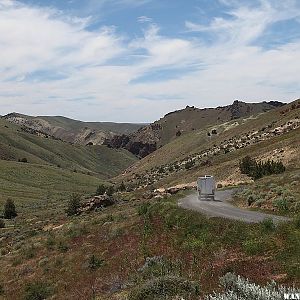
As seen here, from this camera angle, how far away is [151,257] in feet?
56.9

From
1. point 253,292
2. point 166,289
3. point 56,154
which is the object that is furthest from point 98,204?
point 56,154

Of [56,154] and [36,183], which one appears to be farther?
[56,154]

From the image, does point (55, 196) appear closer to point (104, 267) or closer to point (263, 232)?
point (104, 267)

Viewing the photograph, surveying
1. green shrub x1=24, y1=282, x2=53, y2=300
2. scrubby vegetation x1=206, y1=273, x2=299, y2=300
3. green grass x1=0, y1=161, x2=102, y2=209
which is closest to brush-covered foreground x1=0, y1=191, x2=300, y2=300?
green shrub x1=24, y1=282, x2=53, y2=300

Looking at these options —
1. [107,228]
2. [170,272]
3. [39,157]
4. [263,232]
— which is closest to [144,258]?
[170,272]

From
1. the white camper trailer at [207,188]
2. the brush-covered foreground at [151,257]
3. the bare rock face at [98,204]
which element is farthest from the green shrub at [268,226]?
the bare rock face at [98,204]

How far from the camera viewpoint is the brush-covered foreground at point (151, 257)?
41.5 ft

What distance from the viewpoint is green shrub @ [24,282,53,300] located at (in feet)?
58.9

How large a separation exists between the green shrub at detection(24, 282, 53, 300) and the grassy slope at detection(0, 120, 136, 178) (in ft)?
359

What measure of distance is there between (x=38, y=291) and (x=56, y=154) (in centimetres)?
14628

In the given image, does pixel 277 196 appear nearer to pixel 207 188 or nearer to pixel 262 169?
pixel 207 188

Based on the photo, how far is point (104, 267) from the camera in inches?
752

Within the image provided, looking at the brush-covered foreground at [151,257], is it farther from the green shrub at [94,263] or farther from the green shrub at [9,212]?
the green shrub at [9,212]

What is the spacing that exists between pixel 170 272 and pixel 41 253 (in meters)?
13.2
